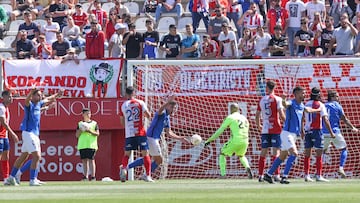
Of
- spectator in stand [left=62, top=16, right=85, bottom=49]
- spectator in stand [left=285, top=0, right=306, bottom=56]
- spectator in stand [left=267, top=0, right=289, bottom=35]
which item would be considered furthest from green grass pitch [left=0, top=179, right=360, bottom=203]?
spectator in stand [left=62, top=16, right=85, bottom=49]

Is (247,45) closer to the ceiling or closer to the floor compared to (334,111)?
closer to the ceiling

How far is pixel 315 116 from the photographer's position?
23.7 metres

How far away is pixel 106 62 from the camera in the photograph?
27922 mm

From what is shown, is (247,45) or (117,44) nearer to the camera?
(247,45)

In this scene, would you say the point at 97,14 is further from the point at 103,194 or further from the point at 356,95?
the point at 103,194

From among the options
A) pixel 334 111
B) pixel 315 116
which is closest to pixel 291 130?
pixel 315 116

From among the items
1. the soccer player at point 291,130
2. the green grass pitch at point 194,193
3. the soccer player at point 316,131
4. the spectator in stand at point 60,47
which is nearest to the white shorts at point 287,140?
the soccer player at point 291,130

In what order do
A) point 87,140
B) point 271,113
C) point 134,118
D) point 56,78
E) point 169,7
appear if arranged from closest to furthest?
point 271,113 → point 134,118 → point 87,140 → point 56,78 → point 169,7

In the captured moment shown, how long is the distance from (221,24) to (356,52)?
3.80 m

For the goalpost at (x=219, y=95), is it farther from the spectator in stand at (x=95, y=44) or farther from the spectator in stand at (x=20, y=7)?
the spectator in stand at (x=20, y=7)

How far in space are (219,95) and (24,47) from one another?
18.5 ft

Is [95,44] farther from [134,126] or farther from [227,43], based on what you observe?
[134,126]

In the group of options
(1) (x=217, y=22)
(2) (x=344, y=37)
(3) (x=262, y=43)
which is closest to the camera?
(2) (x=344, y=37)

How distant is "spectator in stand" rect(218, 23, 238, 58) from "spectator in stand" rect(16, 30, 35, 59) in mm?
5024
